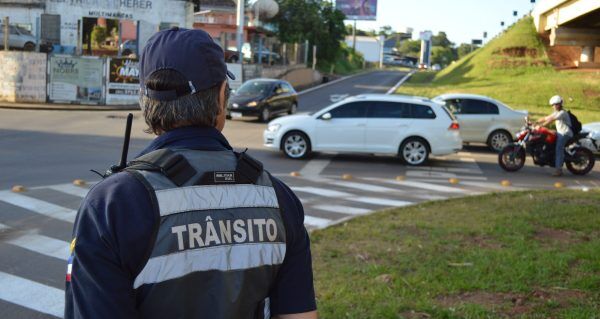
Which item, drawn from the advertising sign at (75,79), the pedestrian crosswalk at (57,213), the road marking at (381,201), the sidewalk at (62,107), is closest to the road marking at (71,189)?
the pedestrian crosswalk at (57,213)

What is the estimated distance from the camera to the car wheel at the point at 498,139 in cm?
Result: 1986

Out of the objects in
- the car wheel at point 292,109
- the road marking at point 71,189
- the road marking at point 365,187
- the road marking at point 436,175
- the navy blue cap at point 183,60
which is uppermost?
the navy blue cap at point 183,60

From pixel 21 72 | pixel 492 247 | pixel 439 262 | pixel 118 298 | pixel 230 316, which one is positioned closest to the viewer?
pixel 118 298

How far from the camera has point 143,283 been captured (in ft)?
6.57

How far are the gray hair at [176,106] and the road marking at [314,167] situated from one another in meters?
12.3

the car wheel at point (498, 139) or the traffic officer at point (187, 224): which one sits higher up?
the traffic officer at point (187, 224)

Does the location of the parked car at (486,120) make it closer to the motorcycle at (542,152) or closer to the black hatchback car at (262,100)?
the motorcycle at (542,152)

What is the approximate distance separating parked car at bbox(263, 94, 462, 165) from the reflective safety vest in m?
14.7

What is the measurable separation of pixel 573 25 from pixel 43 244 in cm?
3088

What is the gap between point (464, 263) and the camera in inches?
269

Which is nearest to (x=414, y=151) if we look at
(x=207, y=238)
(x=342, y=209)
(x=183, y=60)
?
(x=342, y=209)

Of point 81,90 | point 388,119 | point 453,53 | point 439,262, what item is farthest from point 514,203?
point 453,53

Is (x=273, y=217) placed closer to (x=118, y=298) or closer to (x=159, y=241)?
(x=159, y=241)

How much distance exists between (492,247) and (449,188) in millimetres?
6253
